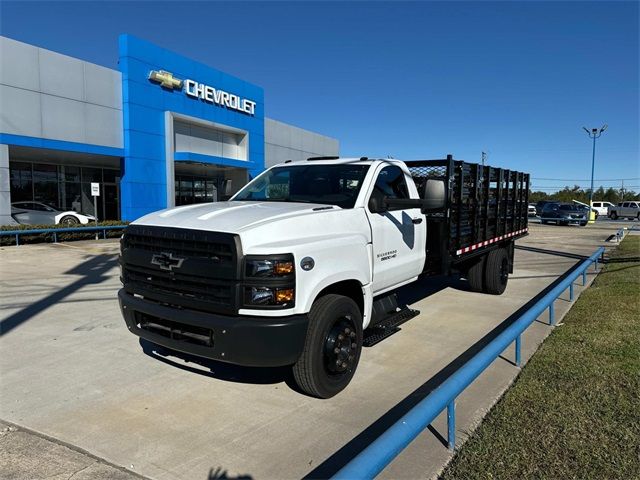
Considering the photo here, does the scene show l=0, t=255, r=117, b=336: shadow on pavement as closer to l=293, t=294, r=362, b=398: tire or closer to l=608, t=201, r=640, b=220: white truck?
l=293, t=294, r=362, b=398: tire

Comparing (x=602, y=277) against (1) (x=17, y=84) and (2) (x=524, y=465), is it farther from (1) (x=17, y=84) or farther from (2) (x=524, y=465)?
(1) (x=17, y=84)

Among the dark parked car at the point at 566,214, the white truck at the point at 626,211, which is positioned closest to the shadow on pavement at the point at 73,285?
the dark parked car at the point at 566,214

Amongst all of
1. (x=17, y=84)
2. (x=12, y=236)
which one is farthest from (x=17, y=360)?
(x=17, y=84)

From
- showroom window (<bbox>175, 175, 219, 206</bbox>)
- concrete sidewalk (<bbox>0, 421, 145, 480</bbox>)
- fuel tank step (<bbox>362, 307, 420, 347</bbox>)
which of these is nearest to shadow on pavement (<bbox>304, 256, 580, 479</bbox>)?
fuel tank step (<bbox>362, 307, 420, 347</bbox>)

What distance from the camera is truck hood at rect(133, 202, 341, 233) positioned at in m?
3.66

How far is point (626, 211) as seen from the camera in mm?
45344

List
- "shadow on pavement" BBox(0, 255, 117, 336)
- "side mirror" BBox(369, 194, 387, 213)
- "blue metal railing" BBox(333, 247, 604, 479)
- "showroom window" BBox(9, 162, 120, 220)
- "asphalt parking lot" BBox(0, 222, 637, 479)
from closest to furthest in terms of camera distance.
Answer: "blue metal railing" BBox(333, 247, 604, 479) < "asphalt parking lot" BBox(0, 222, 637, 479) < "side mirror" BBox(369, 194, 387, 213) < "shadow on pavement" BBox(0, 255, 117, 336) < "showroom window" BBox(9, 162, 120, 220)

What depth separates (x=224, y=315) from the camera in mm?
3547

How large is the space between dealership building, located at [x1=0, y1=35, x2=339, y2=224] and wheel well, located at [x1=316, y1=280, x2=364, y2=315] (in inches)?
376

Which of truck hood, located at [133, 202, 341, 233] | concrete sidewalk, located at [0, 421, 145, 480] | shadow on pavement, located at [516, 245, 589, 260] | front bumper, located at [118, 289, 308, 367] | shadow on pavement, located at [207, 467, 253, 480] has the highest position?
truck hood, located at [133, 202, 341, 233]

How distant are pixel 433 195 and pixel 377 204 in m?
0.59

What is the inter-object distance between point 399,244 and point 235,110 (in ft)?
76.0

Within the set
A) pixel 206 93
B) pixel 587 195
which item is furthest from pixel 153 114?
pixel 587 195

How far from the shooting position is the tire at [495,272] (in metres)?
8.27
